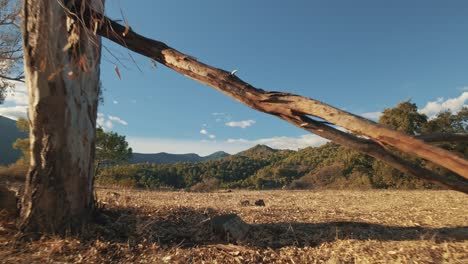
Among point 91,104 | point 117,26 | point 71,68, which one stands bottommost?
point 91,104

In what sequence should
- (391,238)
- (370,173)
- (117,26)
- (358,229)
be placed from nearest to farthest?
(117,26) → (391,238) → (358,229) → (370,173)

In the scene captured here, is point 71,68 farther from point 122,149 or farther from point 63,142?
point 122,149

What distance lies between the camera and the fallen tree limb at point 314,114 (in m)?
1.79

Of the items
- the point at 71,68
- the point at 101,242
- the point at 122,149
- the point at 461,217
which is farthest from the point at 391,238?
the point at 122,149

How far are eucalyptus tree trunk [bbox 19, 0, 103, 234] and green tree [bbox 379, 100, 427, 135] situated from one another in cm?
2058

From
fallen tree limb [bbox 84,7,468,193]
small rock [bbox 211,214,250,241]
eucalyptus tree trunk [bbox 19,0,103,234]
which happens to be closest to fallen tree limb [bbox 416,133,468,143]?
fallen tree limb [bbox 84,7,468,193]

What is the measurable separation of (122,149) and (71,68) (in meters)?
27.6

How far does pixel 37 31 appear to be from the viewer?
10.2ft

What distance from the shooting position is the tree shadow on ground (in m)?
3.30

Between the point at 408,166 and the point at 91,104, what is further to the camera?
the point at 91,104

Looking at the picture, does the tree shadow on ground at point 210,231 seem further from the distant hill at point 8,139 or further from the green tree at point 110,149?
the distant hill at point 8,139

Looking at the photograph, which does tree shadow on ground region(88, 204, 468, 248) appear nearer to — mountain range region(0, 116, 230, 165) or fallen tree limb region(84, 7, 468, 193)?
fallen tree limb region(84, 7, 468, 193)

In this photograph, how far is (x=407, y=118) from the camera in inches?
797

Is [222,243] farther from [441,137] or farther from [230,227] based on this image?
[441,137]
